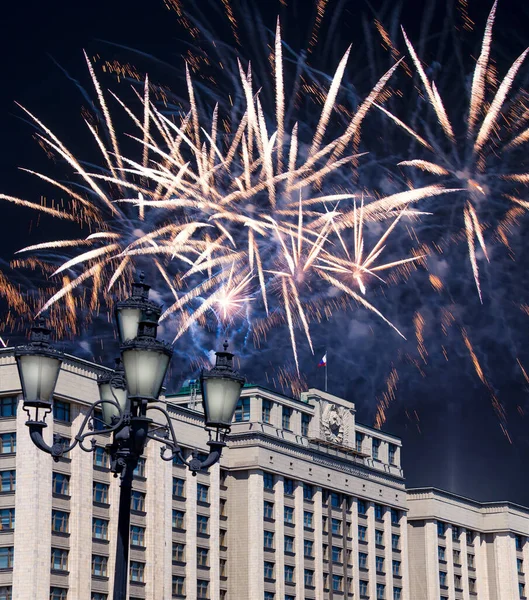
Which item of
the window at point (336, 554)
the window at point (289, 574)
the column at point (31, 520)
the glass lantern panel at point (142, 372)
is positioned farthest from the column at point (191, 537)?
the glass lantern panel at point (142, 372)

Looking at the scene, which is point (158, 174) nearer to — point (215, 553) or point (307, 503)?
point (215, 553)

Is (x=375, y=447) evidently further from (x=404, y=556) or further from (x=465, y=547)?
(x=465, y=547)

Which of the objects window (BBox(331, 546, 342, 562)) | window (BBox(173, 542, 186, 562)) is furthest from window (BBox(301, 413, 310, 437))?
window (BBox(173, 542, 186, 562))

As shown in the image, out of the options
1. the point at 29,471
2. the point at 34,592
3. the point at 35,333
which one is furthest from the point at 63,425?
the point at 35,333

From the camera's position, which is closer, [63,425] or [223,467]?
[63,425]

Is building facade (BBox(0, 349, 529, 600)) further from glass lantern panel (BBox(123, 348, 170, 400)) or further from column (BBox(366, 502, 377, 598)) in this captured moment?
glass lantern panel (BBox(123, 348, 170, 400))

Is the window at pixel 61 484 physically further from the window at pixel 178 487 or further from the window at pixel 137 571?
the window at pixel 178 487
